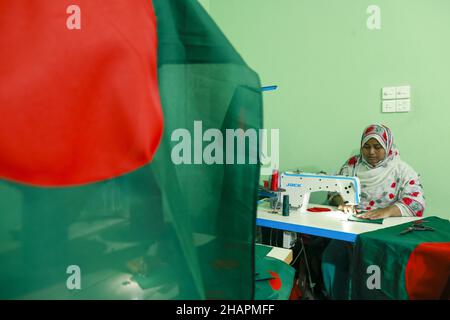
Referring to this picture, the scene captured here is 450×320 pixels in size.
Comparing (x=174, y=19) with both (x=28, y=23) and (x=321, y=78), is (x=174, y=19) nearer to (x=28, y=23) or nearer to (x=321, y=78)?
(x=28, y=23)

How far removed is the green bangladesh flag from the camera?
1.31 feet

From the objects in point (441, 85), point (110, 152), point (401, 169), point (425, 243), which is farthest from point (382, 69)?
point (110, 152)

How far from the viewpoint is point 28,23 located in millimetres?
415

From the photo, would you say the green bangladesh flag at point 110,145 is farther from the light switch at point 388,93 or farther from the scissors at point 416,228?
the light switch at point 388,93

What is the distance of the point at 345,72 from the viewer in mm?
2445

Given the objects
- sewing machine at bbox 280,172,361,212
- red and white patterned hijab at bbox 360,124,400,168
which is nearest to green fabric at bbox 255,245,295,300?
sewing machine at bbox 280,172,361,212

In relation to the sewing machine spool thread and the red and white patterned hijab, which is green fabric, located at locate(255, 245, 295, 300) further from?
the red and white patterned hijab

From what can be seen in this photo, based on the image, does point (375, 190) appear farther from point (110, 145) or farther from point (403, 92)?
point (110, 145)

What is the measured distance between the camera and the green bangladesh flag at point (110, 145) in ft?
1.31

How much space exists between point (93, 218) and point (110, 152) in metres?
0.10

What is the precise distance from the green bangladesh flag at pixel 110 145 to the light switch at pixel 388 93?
2.20 metres

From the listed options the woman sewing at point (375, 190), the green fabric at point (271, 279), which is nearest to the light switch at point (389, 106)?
the woman sewing at point (375, 190)

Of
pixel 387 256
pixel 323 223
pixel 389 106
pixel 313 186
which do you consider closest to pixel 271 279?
pixel 387 256

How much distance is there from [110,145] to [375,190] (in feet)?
6.67
